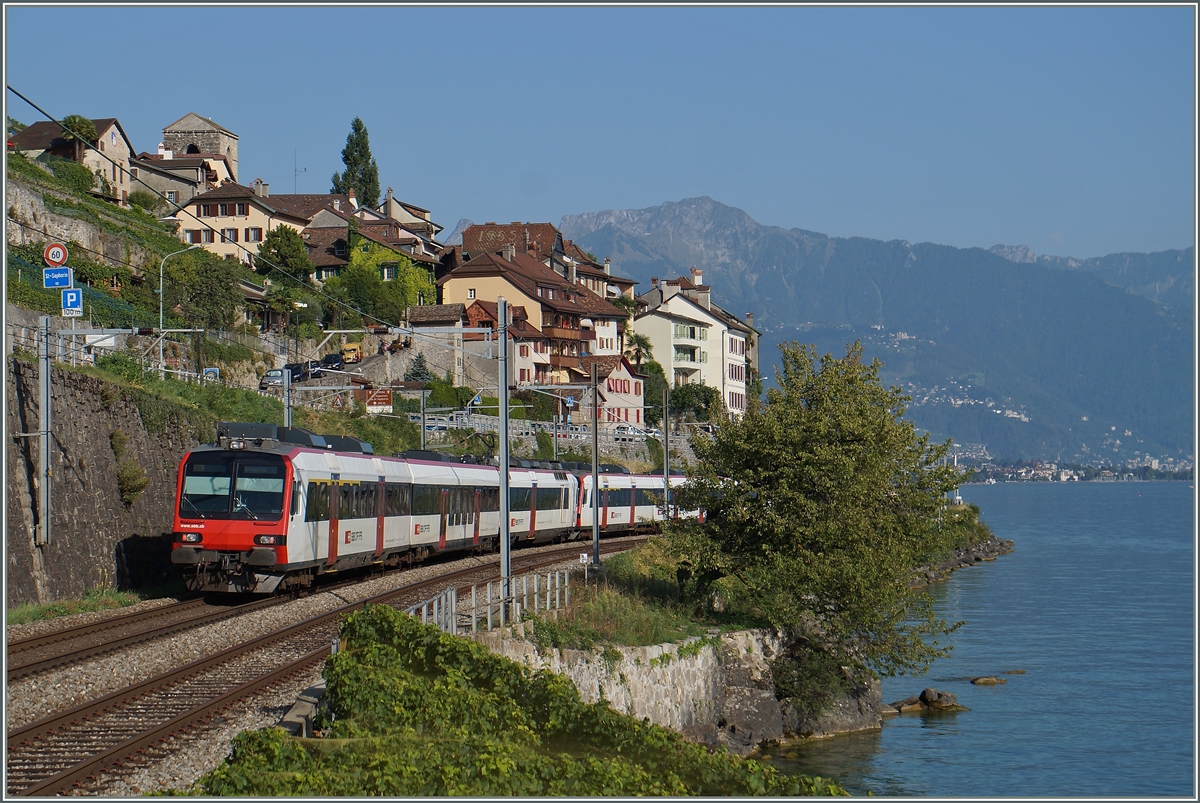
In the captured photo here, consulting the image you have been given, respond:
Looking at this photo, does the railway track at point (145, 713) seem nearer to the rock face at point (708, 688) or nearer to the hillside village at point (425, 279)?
the rock face at point (708, 688)

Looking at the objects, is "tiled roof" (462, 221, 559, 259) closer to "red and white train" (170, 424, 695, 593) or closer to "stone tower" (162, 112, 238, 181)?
"stone tower" (162, 112, 238, 181)

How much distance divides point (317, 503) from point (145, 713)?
11801mm

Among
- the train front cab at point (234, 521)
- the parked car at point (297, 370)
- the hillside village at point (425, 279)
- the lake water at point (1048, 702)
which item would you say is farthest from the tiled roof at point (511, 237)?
the train front cab at point (234, 521)

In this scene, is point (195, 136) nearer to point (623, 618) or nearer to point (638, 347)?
point (638, 347)

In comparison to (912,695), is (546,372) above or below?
above

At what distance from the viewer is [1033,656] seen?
1737 inches

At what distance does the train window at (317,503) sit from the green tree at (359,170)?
98899 millimetres

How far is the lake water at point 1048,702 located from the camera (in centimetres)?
2697

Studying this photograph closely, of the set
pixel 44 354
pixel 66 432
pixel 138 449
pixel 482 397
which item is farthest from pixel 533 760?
pixel 482 397

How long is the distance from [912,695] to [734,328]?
87.6 metres

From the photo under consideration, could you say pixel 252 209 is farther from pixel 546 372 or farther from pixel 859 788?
pixel 859 788

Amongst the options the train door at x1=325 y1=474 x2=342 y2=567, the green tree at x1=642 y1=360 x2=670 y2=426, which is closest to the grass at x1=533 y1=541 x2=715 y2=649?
the train door at x1=325 y1=474 x2=342 y2=567

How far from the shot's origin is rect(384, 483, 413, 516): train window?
31.2 meters

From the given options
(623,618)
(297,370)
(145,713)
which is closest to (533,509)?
(623,618)
